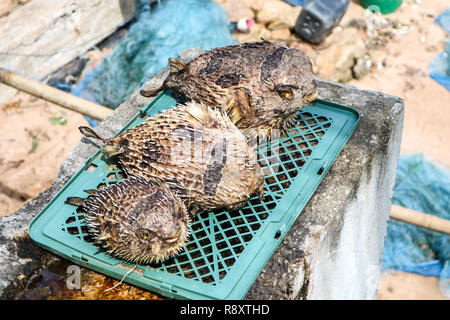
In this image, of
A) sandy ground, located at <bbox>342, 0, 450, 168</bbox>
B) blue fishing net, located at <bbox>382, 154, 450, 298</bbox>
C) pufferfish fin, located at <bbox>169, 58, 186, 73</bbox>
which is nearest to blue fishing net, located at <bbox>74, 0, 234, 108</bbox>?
sandy ground, located at <bbox>342, 0, 450, 168</bbox>

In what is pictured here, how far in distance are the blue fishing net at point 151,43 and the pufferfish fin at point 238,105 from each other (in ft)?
13.6

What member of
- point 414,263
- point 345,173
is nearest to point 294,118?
point 345,173

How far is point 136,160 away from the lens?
3201mm

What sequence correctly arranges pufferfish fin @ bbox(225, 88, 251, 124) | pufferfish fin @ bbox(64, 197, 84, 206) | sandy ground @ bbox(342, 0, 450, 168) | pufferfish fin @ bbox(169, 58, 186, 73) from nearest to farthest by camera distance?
pufferfish fin @ bbox(64, 197, 84, 206) → pufferfish fin @ bbox(225, 88, 251, 124) → pufferfish fin @ bbox(169, 58, 186, 73) → sandy ground @ bbox(342, 0, 450, 168)

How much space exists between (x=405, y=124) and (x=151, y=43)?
4.60 meters

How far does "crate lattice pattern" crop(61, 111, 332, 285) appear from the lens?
305 centimetres

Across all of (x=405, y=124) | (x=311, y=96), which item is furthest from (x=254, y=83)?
(x=405, y=124)

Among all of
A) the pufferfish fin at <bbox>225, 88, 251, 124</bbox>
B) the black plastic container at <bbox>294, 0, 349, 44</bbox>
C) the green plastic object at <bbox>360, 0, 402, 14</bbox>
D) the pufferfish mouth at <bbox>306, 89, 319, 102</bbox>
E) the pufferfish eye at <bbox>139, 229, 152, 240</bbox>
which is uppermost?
the pufferfish fin at <bbox>225, 88, 251, 124</bbox>

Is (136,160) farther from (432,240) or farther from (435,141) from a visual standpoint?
(435,141)

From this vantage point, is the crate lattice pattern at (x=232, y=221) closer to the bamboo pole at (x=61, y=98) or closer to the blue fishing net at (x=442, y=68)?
the bamboo pole at (x=61, y=98)

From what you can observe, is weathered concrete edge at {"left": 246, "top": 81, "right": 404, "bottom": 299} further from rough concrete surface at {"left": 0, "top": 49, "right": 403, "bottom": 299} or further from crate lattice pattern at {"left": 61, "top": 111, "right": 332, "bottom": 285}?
crate lattice pattern at {"left": 61, "top": 111, "right": 332, "bottom": 285}

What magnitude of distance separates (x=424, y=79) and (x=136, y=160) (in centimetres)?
742

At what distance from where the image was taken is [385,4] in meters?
10.2

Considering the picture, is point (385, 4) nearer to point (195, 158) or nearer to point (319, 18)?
point (319, 18)
